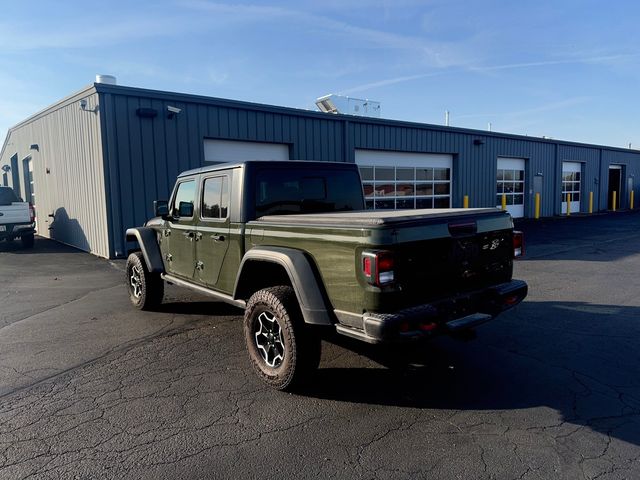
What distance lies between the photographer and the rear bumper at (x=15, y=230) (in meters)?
13.5

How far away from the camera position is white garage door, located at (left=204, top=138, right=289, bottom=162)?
41.8 feet

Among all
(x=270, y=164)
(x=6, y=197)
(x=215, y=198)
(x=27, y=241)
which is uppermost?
(x=270, y=164)

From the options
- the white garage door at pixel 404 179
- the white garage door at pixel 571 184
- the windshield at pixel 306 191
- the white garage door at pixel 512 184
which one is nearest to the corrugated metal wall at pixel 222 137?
the white garage door at pixel 404 179

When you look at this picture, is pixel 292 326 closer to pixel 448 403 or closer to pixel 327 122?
pixel 448 403

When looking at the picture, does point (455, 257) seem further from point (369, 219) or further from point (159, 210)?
point (159, 210)

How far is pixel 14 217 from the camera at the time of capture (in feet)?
44.5

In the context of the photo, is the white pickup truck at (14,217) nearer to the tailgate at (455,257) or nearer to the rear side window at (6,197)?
the rear side window at (6,197)

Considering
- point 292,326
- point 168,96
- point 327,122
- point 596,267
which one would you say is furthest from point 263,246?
point 327,122

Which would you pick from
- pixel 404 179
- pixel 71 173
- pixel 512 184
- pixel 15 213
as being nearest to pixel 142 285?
pixel 71 173

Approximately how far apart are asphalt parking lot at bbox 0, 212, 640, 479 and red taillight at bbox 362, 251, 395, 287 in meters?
1.07

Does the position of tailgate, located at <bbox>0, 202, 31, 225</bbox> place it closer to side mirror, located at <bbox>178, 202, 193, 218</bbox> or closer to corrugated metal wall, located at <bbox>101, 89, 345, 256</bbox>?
corrugated metal wall, located at <bbox>101, 89, 345, 256</bbox>

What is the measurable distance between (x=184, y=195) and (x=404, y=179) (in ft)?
43.6

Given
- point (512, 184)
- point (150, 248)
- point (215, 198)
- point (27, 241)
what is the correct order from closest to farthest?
1. point (215, 198)
2. point (150, 248)
3. point (27, 241)
4. point (512, 184)

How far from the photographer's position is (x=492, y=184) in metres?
21.2
